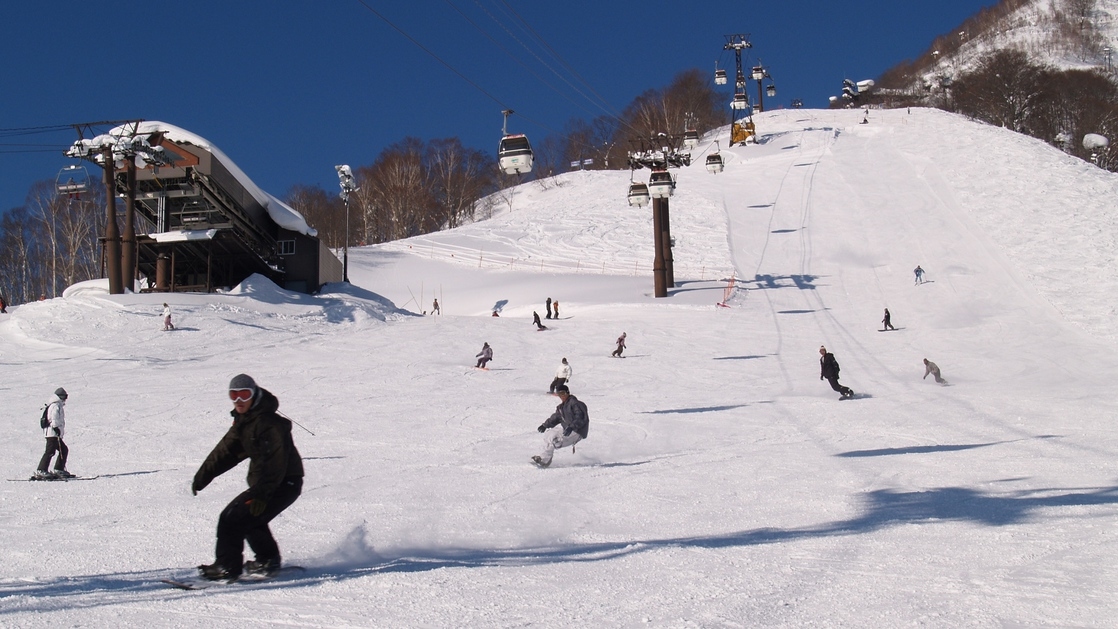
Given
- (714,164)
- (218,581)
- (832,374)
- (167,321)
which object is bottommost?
(218,581)

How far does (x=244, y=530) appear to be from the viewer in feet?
15.9

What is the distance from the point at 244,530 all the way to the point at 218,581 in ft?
0.99

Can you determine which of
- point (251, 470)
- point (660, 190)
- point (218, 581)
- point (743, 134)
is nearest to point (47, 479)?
point (218, 581)

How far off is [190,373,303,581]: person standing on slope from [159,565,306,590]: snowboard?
0.10ft

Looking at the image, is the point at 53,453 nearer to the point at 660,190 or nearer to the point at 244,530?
the point at 244,530

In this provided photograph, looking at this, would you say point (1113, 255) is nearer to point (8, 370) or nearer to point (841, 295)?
point (841, 295)

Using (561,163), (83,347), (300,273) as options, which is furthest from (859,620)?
Result: (561,163)

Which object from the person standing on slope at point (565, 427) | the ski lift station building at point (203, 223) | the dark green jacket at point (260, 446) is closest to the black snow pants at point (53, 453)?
the person standing on slope at point (565, 427)

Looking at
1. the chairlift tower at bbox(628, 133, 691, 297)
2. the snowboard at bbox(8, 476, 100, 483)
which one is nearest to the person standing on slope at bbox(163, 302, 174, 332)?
the snowboard at bbox(8, 476, 100, 483)

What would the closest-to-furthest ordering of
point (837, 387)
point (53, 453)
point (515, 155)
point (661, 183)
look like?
point (53, 453) < point (837, 387) < point (515, 155) < point (661, 183)

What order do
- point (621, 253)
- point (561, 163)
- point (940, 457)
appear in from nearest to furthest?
point (940, 457), point (621, 253), point (561, 163)

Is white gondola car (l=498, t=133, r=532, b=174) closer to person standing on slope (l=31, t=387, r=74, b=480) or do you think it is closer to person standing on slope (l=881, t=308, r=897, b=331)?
person standing on slope (l=881, t=308, r=897, b=331)

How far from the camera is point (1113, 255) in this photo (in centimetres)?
3638

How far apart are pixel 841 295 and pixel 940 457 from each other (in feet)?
86.5
